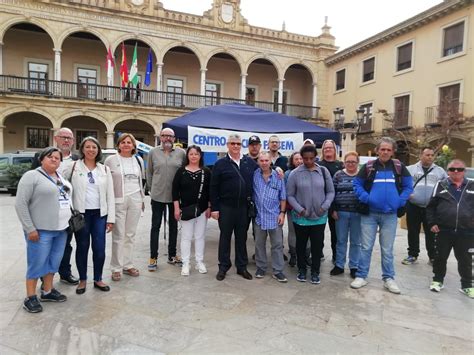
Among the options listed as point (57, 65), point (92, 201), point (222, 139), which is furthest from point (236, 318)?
point (57, 65)

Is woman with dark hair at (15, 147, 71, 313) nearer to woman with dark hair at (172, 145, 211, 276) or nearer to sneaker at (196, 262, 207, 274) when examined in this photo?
woman with dark hair at (172, 145, 211, 276)

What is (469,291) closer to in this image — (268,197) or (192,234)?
(268,197)

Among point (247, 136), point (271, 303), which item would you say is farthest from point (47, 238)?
point (247, 136)

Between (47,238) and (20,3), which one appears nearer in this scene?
(47,238)

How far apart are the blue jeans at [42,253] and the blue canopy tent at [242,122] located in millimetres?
2632

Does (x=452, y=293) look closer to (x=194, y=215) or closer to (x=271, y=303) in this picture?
(x=271, y=303)

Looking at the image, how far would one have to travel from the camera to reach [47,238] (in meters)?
3.38

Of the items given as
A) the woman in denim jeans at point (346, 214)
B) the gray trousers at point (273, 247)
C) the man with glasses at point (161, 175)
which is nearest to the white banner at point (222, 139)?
the man with glasses at point (161, 175)

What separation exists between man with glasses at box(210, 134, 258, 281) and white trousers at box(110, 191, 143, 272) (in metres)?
0.97

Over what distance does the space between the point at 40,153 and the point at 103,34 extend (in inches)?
774

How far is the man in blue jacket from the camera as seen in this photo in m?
4.11

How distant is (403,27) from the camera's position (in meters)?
20.8

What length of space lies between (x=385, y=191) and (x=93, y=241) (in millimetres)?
3423

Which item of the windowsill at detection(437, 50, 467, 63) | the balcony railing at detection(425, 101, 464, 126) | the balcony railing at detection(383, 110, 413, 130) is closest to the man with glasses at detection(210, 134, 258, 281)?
the balcony railing at detection(425, 101, 464, 126)
